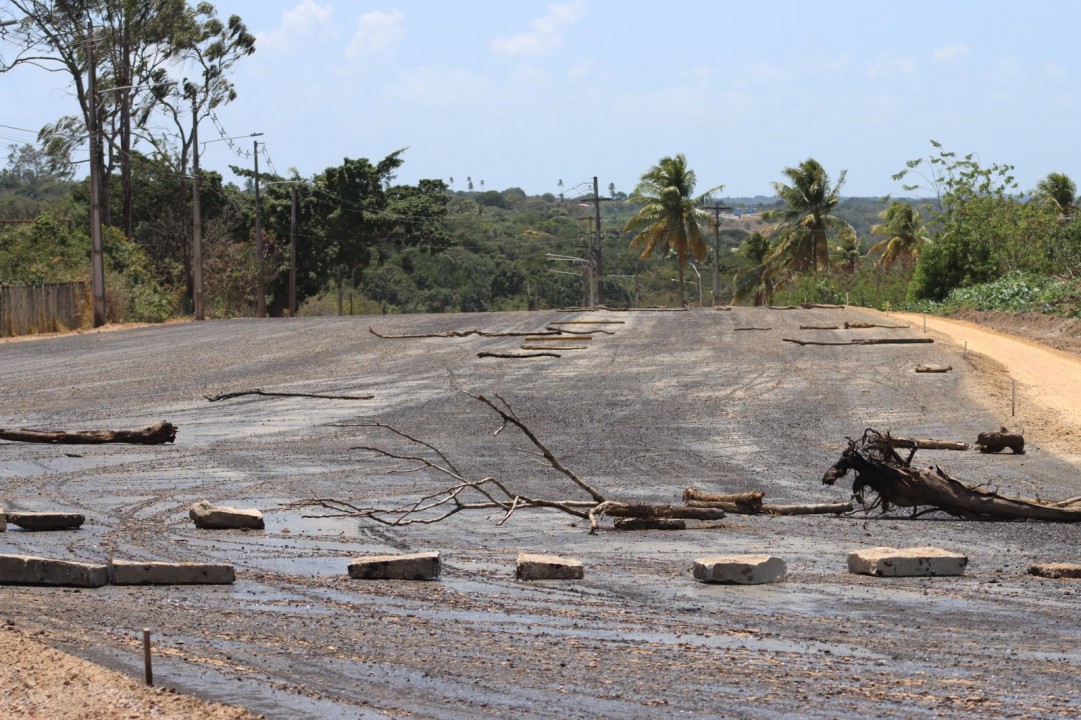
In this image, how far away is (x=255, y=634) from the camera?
6.70m

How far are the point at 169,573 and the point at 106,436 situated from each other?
8702 millimetres

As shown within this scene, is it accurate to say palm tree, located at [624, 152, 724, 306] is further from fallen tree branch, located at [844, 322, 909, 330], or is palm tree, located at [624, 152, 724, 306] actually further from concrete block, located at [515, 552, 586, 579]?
concrete block, located at [515, 552, 586, 579]

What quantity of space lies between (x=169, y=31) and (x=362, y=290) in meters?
25.1

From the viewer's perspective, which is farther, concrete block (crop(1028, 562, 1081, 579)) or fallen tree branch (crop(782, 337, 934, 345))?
fallen tree branch (crop(782, 337, 934, 345))

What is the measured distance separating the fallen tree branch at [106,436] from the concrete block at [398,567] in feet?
27.6

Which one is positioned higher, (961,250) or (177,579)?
(961,250)

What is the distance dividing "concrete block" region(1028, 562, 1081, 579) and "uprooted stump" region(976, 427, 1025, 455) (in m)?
6.79

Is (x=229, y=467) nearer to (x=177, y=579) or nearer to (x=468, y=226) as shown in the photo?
(x=177, y=579)

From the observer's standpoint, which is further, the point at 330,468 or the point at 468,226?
the point at 468,226

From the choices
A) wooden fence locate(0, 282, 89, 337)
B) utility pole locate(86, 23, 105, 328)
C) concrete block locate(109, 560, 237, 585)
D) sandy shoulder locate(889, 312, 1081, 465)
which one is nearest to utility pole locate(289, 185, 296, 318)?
wooden fence locate(0, 282, 89, 337)

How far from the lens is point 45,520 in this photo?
396 inches

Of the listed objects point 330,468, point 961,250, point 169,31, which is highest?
point 169,31

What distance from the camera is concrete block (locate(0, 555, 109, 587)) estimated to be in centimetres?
772

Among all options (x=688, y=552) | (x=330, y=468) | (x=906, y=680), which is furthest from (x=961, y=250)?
(x=906, y=680)
